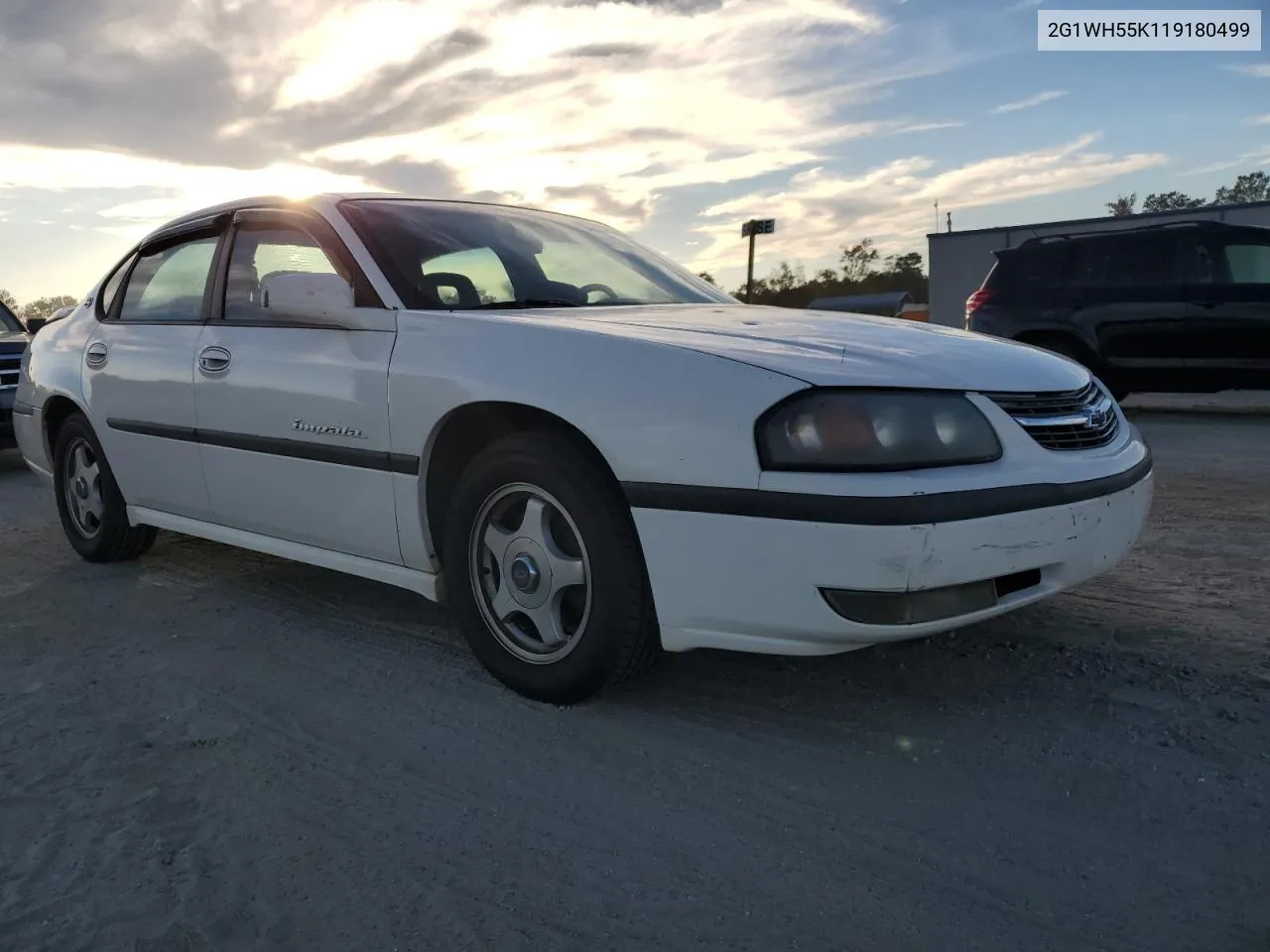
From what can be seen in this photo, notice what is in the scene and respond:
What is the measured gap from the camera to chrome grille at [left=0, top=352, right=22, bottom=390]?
8500 millimetres

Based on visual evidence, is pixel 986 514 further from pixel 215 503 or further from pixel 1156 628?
pixel 215 503

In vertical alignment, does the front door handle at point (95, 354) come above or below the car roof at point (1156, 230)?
below

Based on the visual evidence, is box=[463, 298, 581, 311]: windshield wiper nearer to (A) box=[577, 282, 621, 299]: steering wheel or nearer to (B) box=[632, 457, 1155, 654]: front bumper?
(A) box=[577, 282, 621, 299]: steering wheel

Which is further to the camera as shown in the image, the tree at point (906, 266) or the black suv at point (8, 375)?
the tree at point (906, 266)

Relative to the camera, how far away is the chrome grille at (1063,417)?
8.21 feet

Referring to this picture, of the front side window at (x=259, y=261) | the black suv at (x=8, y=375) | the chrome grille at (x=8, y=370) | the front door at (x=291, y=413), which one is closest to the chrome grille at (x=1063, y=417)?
the front door at (x=291, y=413)

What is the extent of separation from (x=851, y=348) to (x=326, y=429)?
63.3 inches

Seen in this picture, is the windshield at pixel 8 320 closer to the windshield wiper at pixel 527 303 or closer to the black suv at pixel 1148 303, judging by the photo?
the windshield wiper at pixel 527 303

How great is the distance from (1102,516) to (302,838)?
202 centimetres

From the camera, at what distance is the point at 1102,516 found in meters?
2.54

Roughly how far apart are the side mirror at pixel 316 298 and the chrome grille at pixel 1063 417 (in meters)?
1.85

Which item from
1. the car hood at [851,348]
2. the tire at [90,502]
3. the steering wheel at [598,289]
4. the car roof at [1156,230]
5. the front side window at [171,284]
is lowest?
the tire at [90,502]

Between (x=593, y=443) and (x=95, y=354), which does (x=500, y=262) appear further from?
(x=95, y=354)

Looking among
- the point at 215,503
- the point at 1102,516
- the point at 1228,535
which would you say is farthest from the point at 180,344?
the point at 1228,535
